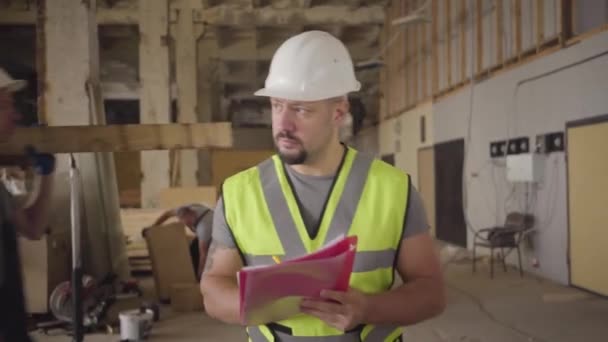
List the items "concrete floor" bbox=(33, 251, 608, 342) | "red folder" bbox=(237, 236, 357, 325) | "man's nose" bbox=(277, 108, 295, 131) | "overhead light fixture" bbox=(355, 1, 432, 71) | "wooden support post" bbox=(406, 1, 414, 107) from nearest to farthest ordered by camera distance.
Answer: "red folder" bbox=(237, 236, 357, 325) < "man's nose" bbox=(277, 108, 295, 131) < "concrete floor" bbox=(33, 251, 608, 342) < "overhead light fixture" bbox=(355, 1, 432, 71) < "wooden support post" bbox=(406, 1, 414, 107)

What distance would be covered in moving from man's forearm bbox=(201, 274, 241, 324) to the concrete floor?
10.2 ft

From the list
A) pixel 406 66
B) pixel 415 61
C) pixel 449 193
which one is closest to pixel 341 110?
pixel 449 193

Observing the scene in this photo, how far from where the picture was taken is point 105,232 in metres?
5.90

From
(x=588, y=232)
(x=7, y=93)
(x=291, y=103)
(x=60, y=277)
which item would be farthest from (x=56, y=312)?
(x=588, y=232)

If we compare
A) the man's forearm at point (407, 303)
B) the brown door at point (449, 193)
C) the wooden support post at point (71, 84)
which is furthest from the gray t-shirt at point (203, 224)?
the brown door at point (449, 193)

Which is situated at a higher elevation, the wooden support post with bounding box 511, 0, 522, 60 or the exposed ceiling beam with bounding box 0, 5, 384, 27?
the exposed ceiling beam with bounding box 0, 5, 384, 27

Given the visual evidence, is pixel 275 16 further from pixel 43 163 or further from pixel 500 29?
pixel 43 163

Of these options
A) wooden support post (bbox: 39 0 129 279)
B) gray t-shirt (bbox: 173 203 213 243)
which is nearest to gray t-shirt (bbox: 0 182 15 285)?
gray t-shirt (bbox: 173 203 213 243)

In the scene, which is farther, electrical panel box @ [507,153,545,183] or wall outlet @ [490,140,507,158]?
wall outlet @ [490,140,507,158]

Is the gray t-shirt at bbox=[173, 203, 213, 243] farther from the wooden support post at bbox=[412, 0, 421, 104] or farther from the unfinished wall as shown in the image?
the wooden support post at bbox=[412, 0, 421, 104]

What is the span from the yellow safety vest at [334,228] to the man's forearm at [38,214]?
726 millimetres

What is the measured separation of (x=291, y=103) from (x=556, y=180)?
545 centimetres

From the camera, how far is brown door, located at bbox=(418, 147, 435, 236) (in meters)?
10.3

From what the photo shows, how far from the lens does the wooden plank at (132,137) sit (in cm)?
321
